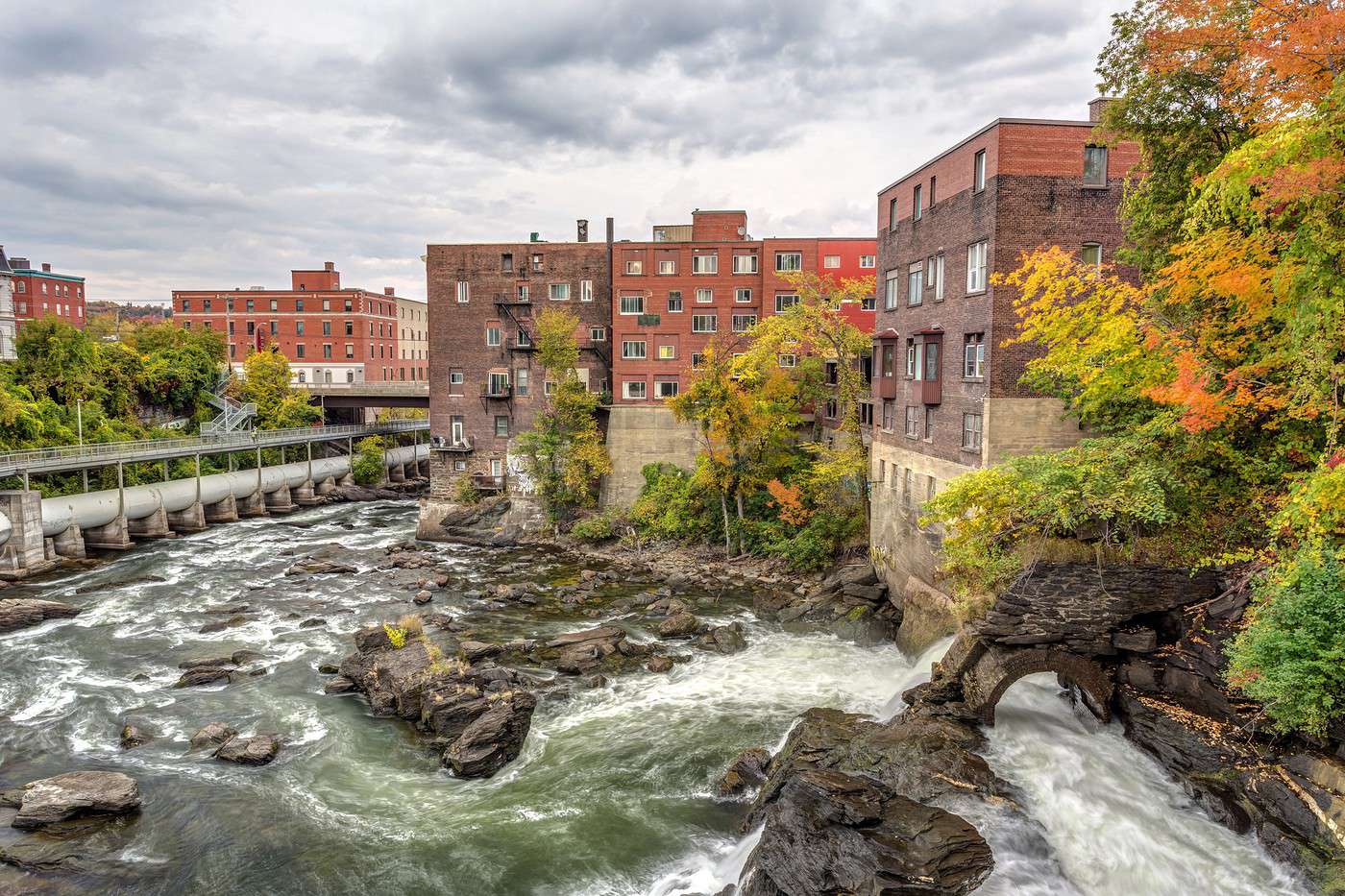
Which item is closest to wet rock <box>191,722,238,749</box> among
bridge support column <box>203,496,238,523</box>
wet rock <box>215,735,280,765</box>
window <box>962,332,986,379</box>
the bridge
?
wet rock <box>215,735,280,765</box>

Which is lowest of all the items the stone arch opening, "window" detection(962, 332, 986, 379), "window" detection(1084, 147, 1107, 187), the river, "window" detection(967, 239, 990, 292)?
the river

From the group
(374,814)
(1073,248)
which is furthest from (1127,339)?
(374,814)

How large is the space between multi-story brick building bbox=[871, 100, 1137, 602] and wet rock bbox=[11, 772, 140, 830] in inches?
982

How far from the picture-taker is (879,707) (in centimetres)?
2359

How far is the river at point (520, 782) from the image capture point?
620 inches

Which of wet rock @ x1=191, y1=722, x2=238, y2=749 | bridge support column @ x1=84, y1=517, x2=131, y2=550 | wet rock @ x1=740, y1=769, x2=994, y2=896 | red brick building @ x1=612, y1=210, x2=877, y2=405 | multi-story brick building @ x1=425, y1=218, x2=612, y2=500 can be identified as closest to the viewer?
wet rock @ x1=740, y1=769, x2=994, y2=896

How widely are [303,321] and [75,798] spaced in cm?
8329

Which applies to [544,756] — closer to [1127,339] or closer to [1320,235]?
[1127,339]

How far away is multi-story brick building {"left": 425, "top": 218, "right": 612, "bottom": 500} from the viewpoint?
52.0m

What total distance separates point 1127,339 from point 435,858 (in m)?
20.0

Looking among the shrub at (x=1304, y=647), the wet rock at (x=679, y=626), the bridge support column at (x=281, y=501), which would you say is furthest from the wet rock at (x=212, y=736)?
the bridge support column at (x=281, y=501)

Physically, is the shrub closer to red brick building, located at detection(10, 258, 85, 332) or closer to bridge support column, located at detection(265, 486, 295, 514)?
bridge support column, located at detection(265, 486, 295, 514)

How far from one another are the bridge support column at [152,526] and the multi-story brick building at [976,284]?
1696 inches

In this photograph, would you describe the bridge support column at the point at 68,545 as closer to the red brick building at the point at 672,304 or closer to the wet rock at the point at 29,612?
the wet rock at the point at 29,612
